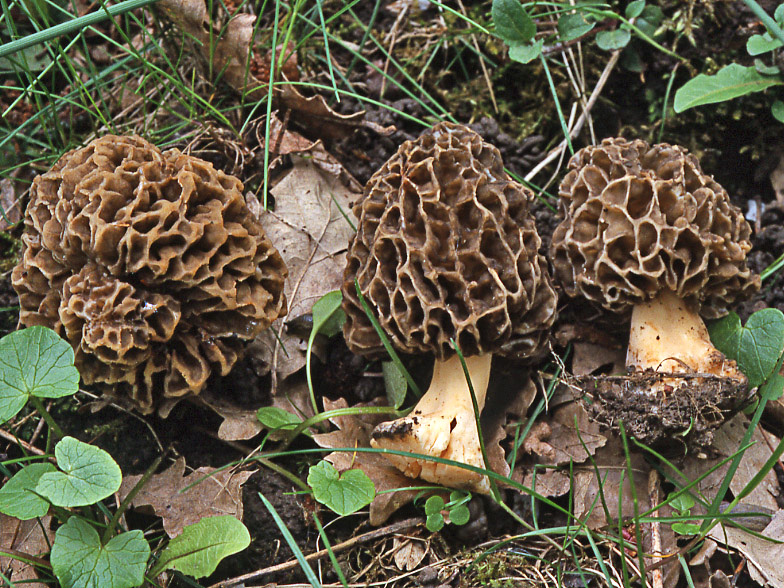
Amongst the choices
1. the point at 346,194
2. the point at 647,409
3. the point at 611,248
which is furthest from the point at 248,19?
the point at 647,409

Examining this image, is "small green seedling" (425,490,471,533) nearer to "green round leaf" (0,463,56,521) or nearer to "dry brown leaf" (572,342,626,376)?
"dry brown leaf" (572,342,626,376)

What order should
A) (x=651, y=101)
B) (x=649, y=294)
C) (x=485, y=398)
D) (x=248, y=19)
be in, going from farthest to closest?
1. (x=651, y=101)
2. (x=248, y=19)
3. (x=485, y=398)
4. (x=649, y=294)

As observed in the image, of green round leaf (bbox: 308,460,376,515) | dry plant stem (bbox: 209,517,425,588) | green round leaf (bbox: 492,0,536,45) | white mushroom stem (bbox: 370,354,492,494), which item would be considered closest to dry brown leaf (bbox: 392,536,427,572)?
dry plant stem (bbox: 209,517,425,588)

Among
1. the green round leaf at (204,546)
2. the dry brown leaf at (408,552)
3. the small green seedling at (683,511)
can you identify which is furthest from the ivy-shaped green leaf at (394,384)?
the small green seedling at (683,511)

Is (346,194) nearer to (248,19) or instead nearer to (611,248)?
(248,19)

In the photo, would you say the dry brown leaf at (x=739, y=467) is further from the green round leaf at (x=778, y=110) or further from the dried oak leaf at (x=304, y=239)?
the dried oak leaf at (x=304, y=239)
